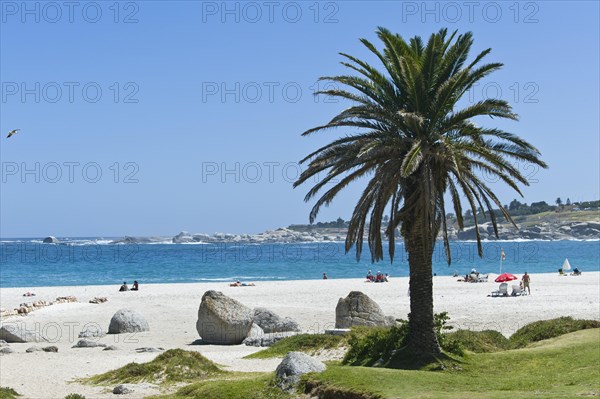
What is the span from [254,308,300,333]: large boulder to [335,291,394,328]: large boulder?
239 cm

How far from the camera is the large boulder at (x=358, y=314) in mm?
27094

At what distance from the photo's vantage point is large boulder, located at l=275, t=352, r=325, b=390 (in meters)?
15.4

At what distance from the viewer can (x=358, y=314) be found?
89.5ft

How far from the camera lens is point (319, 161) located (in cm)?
2002

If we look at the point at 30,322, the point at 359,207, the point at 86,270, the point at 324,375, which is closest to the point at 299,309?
the point at 30,322

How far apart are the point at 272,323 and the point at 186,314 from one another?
11.1 m

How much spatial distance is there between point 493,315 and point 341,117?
703 inches

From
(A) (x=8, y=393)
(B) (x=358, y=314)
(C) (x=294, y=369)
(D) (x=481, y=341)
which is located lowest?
(A) (x=8, y=393)

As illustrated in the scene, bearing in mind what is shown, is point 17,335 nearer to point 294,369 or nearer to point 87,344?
point 87,344

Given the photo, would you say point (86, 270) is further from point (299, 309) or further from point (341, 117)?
point (341, 117)

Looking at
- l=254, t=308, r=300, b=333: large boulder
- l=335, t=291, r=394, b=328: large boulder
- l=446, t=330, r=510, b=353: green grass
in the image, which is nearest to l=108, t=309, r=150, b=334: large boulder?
l=254, t=308, r=300, b=333: large boulder

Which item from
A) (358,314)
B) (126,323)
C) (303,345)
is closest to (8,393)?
(303,345)

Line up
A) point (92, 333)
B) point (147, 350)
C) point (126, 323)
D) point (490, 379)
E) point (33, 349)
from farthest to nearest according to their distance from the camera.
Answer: point (126, 323), point (92, 333), point (33, 349), point (147, 350), point (490, 379)

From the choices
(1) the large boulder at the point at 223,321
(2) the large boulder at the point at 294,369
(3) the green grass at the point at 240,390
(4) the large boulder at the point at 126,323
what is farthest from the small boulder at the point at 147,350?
(2) the large boulder at the point at 294,369
